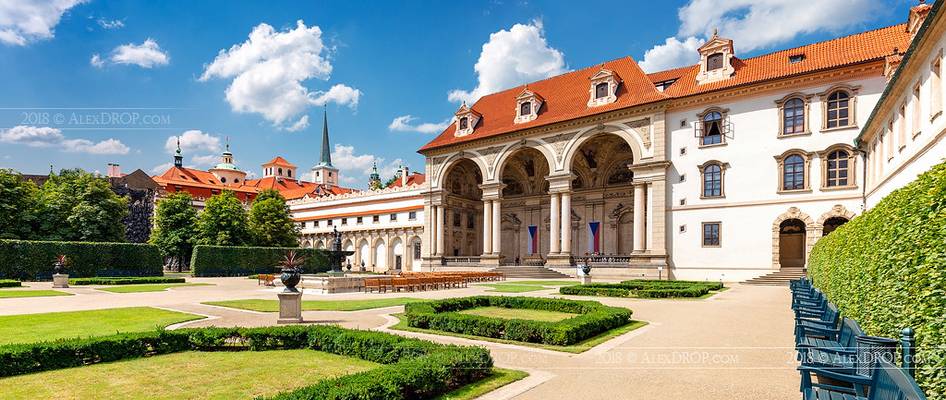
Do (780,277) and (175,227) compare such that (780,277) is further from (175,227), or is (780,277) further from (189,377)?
(175,227)

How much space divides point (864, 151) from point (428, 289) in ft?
92.0

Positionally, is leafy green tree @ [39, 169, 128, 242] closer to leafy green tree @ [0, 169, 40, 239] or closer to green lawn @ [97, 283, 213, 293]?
leafy green tree @ [0, 169, 40, 239]

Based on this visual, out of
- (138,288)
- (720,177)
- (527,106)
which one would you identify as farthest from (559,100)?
(138,288)

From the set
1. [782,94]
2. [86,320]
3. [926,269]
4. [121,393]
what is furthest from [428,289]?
[782,94]

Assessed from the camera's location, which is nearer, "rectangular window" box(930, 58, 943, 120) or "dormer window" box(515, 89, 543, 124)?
"rectangular window" box(930, 58, 943, 120)

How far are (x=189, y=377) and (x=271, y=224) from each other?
53764mm

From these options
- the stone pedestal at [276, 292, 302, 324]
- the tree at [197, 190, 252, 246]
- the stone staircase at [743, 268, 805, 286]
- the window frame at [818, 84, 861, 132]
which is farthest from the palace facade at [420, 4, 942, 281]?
the stone pedestal at [276, 292, 302, 324]

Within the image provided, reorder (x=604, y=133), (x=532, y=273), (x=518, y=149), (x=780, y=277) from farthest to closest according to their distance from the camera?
(x=518, y=149) < (x=532, y=273) < (x=604, y=133) < (x=780, y=277)

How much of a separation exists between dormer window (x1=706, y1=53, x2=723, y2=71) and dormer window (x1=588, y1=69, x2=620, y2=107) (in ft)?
23.8

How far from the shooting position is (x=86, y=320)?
1409 cm

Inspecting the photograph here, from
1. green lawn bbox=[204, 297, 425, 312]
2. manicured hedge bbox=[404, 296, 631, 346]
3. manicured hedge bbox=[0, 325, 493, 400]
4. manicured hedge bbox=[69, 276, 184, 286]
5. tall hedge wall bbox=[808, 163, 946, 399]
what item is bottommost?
manicured hedge bbox=[69, 276, 184, 286]

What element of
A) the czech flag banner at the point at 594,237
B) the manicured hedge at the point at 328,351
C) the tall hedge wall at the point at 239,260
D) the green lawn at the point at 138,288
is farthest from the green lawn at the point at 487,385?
the tall hedge wall at the point at 239,260

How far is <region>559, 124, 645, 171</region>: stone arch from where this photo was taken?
39.3 m

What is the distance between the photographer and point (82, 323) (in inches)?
529
